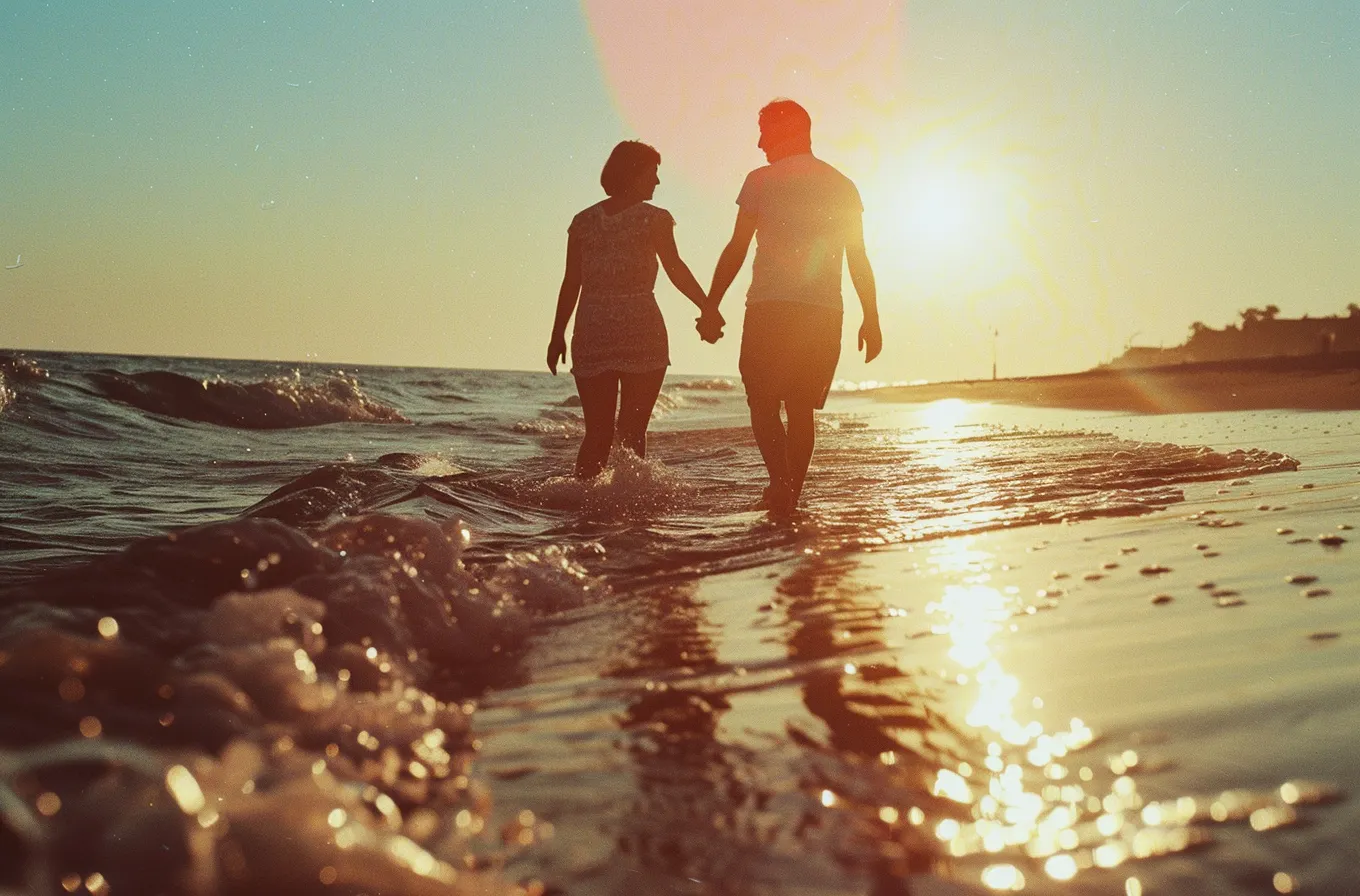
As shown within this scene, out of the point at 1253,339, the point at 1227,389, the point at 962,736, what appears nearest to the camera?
the point at 962,736

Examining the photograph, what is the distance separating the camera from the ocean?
57.6 inches

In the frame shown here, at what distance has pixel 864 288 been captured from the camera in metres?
6.73

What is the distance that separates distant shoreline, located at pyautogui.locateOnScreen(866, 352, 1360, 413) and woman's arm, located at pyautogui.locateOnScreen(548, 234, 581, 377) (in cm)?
1523

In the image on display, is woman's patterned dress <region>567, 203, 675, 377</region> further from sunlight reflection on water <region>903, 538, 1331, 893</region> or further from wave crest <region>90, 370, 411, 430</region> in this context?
wave crest <region>90, 370, 411, 430</region>

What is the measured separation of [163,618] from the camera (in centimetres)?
236

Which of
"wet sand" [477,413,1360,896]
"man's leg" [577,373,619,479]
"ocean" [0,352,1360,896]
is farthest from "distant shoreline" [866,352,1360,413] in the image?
"wet sand" [477,413,1360,896]

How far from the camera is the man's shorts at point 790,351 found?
627cm

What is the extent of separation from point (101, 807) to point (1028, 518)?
4.49 meters

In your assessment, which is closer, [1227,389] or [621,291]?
[621,291]

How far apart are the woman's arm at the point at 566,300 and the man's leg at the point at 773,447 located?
157 centimetres

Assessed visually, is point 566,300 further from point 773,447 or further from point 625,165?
point 773,447

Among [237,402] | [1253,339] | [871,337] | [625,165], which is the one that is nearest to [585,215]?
[625,165]

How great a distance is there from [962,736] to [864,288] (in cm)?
499

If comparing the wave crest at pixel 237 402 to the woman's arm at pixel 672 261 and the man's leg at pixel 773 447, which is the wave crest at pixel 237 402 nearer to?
the woman's arm at pixel 672 261
